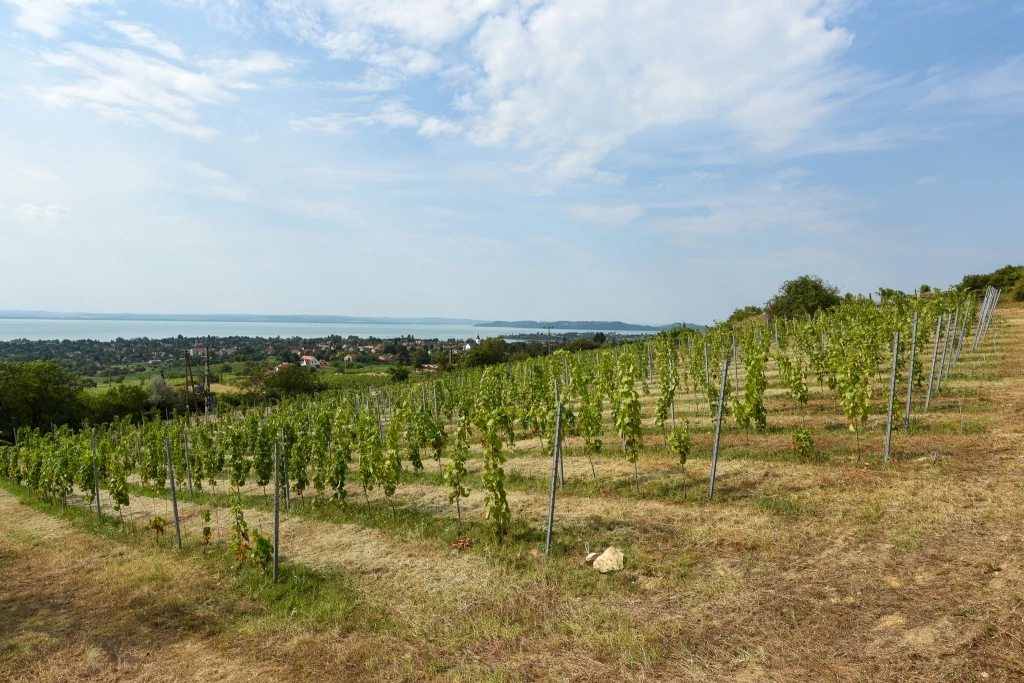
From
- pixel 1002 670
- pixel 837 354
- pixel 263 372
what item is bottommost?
pixel 263 372

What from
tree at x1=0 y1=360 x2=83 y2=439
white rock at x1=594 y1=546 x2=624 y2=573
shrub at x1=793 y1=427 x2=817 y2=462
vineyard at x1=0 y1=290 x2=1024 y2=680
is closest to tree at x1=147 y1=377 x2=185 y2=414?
tree at x1=0 y1=360 x2=83 y2=439

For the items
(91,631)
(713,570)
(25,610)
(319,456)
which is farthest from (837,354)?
(25,610)

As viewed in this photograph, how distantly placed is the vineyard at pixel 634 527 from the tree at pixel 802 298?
26.6 meters

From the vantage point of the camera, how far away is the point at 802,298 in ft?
140

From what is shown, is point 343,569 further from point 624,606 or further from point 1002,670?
point 1002,670

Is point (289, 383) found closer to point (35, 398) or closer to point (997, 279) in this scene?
point (35, 398)

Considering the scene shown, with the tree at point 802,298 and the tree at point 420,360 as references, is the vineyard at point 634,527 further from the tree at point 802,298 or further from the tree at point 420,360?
the tree at point 420,360

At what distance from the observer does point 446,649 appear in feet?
19.0

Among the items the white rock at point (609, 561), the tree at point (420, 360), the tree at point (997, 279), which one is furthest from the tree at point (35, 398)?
the tree at point (997, 279)

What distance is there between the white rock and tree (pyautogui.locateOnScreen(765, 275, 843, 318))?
37611 mm

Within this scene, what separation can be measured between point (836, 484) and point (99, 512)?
15459mm

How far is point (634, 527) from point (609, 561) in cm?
126

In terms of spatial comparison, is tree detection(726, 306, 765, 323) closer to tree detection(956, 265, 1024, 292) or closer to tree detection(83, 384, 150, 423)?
tree detection(956, 265, 1024, 292)

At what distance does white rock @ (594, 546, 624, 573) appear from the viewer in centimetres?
716
